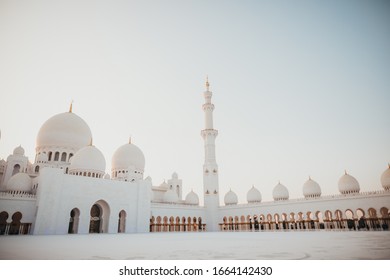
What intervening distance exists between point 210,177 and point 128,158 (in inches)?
422

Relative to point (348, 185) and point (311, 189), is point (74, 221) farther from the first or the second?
point (348, 185)

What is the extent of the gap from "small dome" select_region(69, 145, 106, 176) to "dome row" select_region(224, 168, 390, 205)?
685 inches

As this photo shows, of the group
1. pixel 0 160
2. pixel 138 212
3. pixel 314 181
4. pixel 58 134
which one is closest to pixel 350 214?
pixel 314 181

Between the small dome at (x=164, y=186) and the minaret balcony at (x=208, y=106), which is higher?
the minaret balcony at (x=208, y=106)

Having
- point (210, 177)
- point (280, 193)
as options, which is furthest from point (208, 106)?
point (280, 193)

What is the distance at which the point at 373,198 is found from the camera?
75.1 ft

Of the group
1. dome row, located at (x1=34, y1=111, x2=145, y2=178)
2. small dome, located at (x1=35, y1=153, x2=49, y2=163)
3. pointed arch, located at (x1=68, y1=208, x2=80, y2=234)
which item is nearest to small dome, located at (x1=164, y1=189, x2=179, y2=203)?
dome row, located at (x1=34, y1=111, x2=145, y2=178)


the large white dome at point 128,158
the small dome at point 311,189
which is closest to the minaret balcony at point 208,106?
the large white dome at point 128,158

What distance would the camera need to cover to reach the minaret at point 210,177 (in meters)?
33.2

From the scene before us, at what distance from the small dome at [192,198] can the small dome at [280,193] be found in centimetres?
1082

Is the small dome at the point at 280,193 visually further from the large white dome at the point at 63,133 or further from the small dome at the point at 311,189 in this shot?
the large white dome at the point at 63,133

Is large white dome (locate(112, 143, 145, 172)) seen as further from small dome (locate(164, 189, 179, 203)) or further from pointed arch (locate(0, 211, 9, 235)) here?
pointed arch (locate(0, 211, 9, 235))

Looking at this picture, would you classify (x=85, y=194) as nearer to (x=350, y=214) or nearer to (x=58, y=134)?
(x=58, y=134)

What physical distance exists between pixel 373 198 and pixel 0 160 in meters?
37.0
